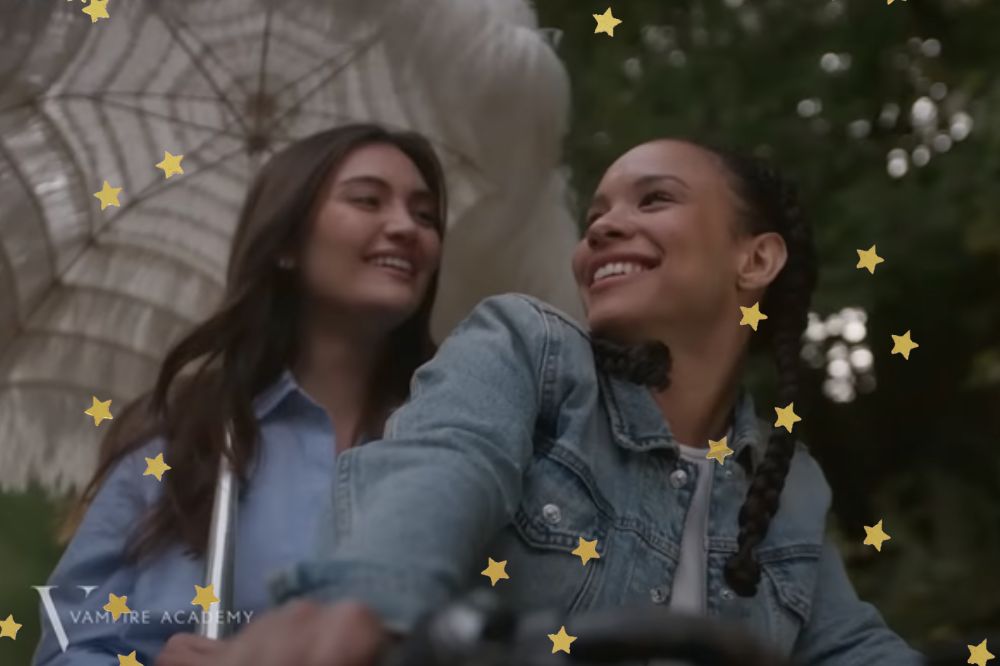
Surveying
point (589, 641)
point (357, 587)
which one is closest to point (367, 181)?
point (357, 587)

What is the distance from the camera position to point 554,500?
1.00 metres

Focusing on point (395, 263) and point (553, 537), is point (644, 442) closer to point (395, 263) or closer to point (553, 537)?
point (553, 537)

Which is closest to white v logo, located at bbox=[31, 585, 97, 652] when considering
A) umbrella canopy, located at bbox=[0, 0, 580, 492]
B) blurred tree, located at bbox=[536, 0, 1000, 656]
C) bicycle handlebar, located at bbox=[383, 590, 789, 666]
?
umbrella canopy, located at bbox=[0, 0, 580, 492]

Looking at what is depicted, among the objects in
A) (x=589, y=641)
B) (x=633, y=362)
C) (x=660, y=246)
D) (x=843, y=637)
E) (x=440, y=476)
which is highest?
(x=660, y=246)

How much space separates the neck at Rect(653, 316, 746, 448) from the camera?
1.16 metres

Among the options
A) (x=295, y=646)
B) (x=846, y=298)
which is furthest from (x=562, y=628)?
(x=846, y=298)

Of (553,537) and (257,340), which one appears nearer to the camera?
(553,537)

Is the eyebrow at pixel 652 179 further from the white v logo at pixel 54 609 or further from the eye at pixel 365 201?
the white v logo at pixel 54 609

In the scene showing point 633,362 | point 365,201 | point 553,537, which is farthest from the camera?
point 365,201

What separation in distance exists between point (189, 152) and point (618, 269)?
54 centimetres

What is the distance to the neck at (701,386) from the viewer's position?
3.81 feet

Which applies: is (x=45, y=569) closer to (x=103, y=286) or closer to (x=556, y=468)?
(x=103, y=286)

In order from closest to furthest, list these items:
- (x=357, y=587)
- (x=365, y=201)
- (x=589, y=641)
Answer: (x=589, y=641) < (x=357, y=587) < (x=365, y=201)

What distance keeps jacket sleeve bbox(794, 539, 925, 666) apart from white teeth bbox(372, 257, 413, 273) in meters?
0.47
